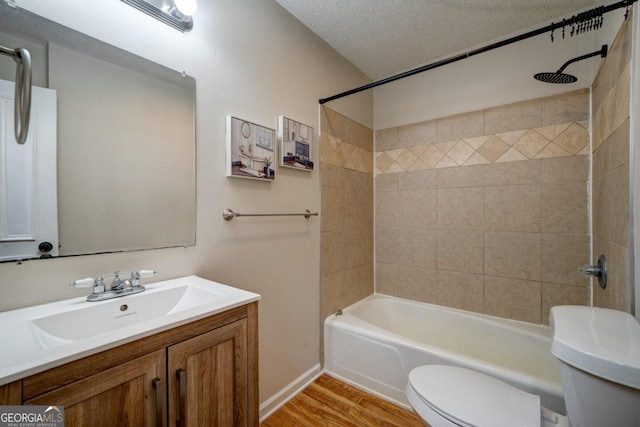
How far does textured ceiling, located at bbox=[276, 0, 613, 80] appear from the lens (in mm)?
1675

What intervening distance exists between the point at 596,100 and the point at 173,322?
99.1 inches

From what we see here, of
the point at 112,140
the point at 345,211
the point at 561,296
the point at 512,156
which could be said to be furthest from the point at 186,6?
the point at 561,296

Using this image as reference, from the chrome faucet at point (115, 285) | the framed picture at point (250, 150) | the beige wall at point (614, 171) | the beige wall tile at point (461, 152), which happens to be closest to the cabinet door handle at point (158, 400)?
the chrome faucet at point (115, 285)

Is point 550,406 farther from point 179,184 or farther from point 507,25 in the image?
point 507,25

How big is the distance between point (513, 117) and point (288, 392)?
2534 mm

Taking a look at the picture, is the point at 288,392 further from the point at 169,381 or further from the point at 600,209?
the point at 600,209

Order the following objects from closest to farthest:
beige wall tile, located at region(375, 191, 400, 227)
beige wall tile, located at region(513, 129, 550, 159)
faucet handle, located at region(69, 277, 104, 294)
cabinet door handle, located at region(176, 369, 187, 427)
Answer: cabinet door handle, located at region(176, 369, 187, 427) < faucet handle, located at region(69, 277, 104, 294) < beige wall tile, located at region(513, 129, 550, 159) < beige wall tile, located at region(375, 191, 400, 227)

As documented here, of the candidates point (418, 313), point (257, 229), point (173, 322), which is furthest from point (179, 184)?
point (418, 313)

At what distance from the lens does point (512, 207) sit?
2.01 metres

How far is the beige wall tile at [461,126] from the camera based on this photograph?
2.14 m

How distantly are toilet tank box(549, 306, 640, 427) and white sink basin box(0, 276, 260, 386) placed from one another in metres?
1.05

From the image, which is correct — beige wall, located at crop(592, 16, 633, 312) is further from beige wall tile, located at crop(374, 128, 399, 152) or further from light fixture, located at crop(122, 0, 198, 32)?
light fixture, located at crop(122, 0, 198, 32)

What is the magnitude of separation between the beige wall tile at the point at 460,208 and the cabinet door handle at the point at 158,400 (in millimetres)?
2186

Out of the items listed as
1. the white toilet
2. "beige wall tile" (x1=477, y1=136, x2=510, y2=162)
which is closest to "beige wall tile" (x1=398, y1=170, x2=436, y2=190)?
"beige wall tile" (x1=477, y1=136, x2=510, y2=162)
